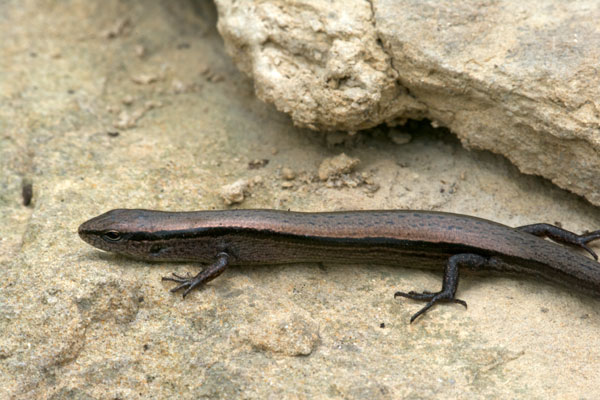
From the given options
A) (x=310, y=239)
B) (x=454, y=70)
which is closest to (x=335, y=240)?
(x=310, y=239)

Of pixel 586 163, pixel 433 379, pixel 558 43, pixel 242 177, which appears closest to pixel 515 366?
pixel 433 379

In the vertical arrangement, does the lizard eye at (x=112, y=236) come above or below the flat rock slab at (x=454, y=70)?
below

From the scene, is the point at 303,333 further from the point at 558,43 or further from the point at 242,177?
the point at 558,43

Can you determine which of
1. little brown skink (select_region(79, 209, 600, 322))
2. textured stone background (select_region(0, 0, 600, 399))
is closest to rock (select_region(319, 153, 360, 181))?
textured stone background (select_region(0, 0, 600, 399))

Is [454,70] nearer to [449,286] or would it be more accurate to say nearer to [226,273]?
[449,286]

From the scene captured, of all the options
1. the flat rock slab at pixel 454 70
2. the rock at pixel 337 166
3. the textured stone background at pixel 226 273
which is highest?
the flat rock slab at pixel 454 70

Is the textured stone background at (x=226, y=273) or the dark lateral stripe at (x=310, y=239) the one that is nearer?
the textured stone background at (x=226, y=273)

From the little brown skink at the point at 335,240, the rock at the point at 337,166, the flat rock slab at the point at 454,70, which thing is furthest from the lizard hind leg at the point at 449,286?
the rock at the point at 337,166

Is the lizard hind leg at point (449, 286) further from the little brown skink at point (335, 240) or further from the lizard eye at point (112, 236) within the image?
the lizard eye at point (112, 236)

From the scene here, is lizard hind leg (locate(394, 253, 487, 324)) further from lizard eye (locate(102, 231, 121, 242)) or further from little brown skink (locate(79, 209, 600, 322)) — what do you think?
lizard eye (locate(102, 231, 121, 242))
